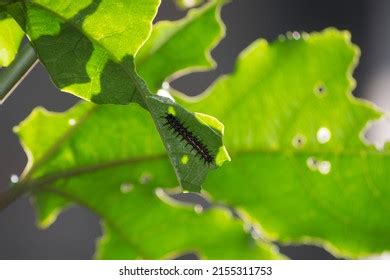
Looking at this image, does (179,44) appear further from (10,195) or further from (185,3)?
(10,195)

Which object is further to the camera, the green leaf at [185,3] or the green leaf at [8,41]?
the green leaf at [185,3]

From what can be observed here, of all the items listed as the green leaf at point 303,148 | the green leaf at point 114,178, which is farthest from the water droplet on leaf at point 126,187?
the green leaf at point 303,148

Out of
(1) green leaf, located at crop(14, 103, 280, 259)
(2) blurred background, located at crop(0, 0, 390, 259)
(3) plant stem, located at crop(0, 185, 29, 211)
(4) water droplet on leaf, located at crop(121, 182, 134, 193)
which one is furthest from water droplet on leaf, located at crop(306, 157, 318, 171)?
(2) blurred background, located at crop(0, 0, 390, 259)

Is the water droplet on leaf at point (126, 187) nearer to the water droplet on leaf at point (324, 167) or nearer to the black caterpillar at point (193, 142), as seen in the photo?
the water droplet on leaf at point (324, 167)

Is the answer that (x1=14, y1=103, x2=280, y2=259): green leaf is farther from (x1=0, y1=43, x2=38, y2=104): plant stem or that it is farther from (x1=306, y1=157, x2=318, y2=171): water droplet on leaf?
(x1=0, y1=43, x2=38, y2=104): plant stem

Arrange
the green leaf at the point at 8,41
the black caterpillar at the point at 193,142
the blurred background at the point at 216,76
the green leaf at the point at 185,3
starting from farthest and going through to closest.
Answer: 1. the blurred background at the point at 216,76
2. the green leaf at the point at 185,3
3. the green leaf at the point at 8,41
4. the black caterpillar at the point at 193,142

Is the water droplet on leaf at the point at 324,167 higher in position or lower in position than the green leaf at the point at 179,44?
lower

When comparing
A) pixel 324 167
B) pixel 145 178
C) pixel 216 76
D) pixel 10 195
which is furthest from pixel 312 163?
pixel 216 76
